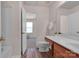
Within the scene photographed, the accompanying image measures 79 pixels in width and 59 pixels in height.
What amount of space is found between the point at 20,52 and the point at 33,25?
5.10ft

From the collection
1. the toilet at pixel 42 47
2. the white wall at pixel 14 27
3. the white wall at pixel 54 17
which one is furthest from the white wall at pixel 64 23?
the white wall at pixel 14 27

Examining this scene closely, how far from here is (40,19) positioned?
5.24 m

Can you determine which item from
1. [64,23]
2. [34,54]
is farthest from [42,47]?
[64,23]

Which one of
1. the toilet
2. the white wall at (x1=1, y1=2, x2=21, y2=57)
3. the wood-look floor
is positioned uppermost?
the white wall at (x1=1, y1=2, x2=21, y2=57)

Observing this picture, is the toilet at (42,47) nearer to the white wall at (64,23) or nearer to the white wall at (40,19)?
the white wall at (40,19)

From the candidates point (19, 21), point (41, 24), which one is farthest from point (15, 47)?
point (41, 24)

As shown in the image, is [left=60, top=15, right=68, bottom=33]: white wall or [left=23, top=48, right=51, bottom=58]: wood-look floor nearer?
[left=60, top=15, right=68, bottom=33]: white wall

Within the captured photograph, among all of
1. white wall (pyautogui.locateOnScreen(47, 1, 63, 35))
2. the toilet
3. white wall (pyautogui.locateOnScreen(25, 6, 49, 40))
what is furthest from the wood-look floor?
white wall (pyautogui.locateOnScreen(47, 1, 63, 35))

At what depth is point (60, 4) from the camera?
4516mm

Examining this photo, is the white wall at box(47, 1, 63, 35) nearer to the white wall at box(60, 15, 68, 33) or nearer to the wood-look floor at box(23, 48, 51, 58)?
the white wall at box(60, 15, 68, 33)

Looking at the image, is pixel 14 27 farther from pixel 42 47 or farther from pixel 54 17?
pixel 54 17

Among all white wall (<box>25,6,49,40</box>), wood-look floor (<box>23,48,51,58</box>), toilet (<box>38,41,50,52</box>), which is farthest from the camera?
white wall (<box>25,6,49,40</box>)

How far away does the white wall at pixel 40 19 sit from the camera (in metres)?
4.99

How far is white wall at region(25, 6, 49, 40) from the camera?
4988mm
